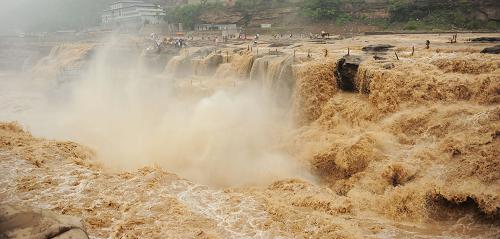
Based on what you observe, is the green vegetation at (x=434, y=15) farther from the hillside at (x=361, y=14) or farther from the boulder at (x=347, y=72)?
the boulder at (x=347, y=72)

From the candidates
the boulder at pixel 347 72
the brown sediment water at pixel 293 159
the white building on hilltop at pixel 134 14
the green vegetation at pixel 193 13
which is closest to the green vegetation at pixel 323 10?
the green vegetation at pixel 193 13

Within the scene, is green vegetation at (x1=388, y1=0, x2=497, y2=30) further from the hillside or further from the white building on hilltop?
the white building on hilltop

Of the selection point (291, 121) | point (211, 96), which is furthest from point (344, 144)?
point (211, 96)

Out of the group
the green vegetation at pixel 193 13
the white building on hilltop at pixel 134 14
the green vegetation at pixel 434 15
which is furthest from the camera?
the white building on hilltop at pixel 134 14

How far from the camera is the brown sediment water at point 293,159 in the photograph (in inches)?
318

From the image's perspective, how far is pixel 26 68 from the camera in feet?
121

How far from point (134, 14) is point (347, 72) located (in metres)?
45.0

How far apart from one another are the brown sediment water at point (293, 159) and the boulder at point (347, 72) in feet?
0.74

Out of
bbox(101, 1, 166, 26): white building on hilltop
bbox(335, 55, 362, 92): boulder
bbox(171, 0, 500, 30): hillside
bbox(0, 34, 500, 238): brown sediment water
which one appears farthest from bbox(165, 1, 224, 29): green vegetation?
bbox(335, 55, 362, 92): boulder

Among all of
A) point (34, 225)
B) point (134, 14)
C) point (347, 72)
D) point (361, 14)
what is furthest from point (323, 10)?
point (34, 225)

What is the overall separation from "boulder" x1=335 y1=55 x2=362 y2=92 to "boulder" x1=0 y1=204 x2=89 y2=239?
34.5 feet

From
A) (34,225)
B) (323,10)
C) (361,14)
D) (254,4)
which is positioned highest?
(254,4)

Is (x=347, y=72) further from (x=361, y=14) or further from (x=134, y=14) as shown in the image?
(x=134, y=14)

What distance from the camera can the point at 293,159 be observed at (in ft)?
42.5
